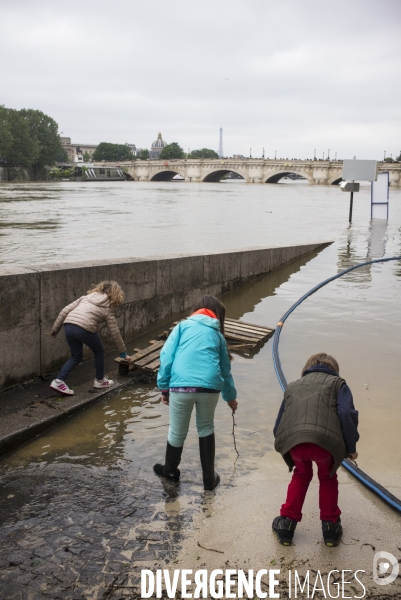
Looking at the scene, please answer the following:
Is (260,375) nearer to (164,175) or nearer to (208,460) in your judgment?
(208,460)

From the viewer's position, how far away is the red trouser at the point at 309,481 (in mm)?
3125

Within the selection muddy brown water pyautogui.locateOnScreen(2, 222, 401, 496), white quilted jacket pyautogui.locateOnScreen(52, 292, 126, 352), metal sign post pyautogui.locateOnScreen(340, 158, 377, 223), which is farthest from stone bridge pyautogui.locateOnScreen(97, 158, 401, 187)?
white quilted jacket pyautogui.locateOnScreen(52, 292, 126, 352)

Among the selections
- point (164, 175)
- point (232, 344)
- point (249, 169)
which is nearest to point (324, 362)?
point (232, 344)

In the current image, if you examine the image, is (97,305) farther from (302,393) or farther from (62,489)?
(302,393)

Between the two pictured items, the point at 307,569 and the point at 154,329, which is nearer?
the point at 307,569

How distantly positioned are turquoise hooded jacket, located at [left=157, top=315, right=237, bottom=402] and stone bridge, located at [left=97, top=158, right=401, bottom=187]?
2796 inches

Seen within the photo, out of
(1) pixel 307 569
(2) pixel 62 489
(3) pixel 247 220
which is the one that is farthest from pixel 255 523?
(3) pixel 247 220

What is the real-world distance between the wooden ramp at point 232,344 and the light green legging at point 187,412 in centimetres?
221

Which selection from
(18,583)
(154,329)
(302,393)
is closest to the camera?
(18,583)

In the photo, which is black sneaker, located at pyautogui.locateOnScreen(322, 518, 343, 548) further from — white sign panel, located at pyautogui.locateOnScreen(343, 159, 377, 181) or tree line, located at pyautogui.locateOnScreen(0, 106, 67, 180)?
tree line, located at pyautogui.locateOnScreen(0, 106, 67, 180)

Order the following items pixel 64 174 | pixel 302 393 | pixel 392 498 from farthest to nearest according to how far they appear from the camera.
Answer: pixel 64 174, pixel 392 498, pixel 302 393

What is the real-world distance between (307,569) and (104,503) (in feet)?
4.27

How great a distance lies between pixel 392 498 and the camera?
3.74 metres

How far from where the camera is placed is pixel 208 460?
152 inches
